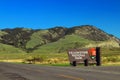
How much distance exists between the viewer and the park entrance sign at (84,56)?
44.3m

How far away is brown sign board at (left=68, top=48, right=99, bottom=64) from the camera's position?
147 feet

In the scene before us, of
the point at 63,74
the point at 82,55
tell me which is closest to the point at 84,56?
the point at 82,55

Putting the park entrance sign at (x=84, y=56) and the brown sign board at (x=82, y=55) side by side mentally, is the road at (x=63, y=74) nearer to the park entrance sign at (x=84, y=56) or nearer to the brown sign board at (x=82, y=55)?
the park entrance sign at (x=84, y=56)

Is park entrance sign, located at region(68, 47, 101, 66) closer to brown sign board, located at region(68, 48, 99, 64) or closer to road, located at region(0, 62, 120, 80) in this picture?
brown sign board, located at region(68, 48, 99, 64)

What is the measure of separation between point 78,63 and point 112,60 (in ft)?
35.6

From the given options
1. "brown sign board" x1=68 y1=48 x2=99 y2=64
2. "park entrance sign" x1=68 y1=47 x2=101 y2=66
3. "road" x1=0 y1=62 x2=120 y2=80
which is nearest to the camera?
"road" x1=0 y1=62 x2=120 y2=80

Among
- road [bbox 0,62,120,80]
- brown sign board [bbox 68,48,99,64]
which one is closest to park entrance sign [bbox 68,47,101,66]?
brown sign board [bbox 68,48,99,64]

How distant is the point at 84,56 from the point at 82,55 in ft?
0.92

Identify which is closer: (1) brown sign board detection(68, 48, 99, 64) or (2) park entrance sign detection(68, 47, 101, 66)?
(2) park entrance sign detection(68, 47, 101, 66)

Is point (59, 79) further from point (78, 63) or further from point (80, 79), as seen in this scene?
point (78, 63)

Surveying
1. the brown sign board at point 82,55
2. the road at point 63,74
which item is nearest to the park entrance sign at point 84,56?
the brown sign board at point 82,55

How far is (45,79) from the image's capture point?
19516 mm

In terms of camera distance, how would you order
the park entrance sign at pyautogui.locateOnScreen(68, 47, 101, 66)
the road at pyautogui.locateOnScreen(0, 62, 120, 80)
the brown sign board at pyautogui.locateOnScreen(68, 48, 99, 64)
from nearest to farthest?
the road at pyautogui.locateOnScreen(0, 62, 120, 80), the park entrance sign at pyautogui.locateOnScreen(68, 47, 101, 66), the brown sign board at pyautogui.locateOnScreen(68, 48, 99, 64)

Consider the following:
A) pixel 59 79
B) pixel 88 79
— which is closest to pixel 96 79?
pixel 88 79
